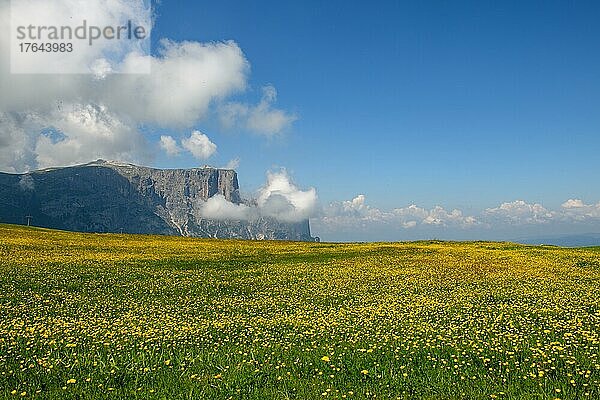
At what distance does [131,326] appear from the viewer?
2070 cm

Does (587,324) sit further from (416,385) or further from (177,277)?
(177,277)

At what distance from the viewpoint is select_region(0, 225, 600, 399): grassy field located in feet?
43.2

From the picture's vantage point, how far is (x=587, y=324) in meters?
19.8

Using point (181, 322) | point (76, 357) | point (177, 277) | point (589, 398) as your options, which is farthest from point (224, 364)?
point (177, 277)

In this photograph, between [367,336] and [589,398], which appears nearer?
[589,398]

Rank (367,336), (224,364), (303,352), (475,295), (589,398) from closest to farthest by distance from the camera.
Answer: (589,398)
(224,364)
(303,352)
(367,336)
(475,295)

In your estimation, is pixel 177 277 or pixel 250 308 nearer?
pixel 250 308

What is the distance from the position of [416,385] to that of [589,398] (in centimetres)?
436

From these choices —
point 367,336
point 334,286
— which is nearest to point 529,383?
point 367,336

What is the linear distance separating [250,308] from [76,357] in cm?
1082

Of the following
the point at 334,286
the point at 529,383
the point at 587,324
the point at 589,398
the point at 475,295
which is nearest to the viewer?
the point at 589,398

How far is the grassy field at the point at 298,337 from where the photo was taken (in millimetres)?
13172

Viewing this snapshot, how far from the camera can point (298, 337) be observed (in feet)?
61.0

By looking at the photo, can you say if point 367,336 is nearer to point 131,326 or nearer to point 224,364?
point 224,364
